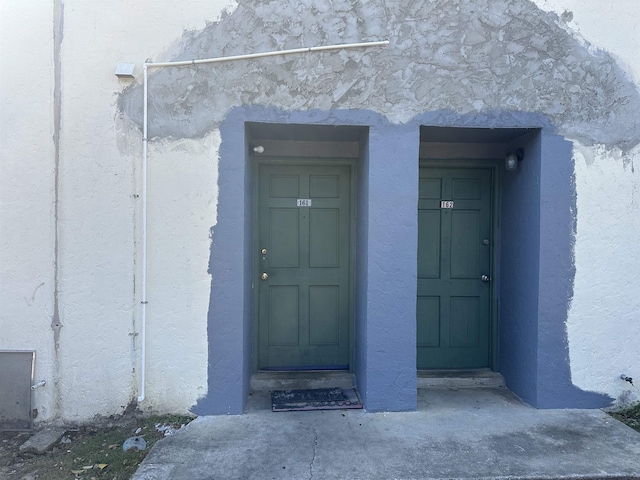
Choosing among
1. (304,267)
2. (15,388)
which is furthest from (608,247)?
(15,388)

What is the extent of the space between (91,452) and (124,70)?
3137 mm

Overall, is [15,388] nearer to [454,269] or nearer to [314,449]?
[314,449]

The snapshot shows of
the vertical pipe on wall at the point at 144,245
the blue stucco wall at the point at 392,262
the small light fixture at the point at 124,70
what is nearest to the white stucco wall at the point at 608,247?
the blue stucco wall at the point at 392,262

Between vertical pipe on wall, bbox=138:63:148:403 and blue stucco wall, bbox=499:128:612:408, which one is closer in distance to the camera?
vertical pipe on wall, bbox=138:63:148:403

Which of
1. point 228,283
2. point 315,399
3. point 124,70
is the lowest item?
point 315,399

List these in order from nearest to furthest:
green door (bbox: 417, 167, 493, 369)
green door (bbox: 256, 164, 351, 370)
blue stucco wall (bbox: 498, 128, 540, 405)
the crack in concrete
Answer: the crack in concrete, blue stucco wall (bbox: 498, 128, 540, 405), green door (bbox: 256, 164, 351, 370), green door (bbox: 417, 167, 493, 369)

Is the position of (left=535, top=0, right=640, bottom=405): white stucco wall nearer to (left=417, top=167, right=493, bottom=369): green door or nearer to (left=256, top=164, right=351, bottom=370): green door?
(left=417, top=167, right=493, bottom=369): green door

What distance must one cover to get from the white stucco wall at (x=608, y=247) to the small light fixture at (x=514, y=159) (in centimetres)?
49

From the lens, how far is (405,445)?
334cm

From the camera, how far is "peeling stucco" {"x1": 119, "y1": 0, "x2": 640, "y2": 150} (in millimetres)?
→ 3744

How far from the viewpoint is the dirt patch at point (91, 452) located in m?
3.09

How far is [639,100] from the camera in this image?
4.00 metres

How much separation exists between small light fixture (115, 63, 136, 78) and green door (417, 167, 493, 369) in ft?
9.96

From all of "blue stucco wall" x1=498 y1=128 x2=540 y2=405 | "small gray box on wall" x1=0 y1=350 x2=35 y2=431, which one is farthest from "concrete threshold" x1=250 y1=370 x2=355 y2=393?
"small gray box on wall" x1=0 y1=350 x2=35 y2=431
